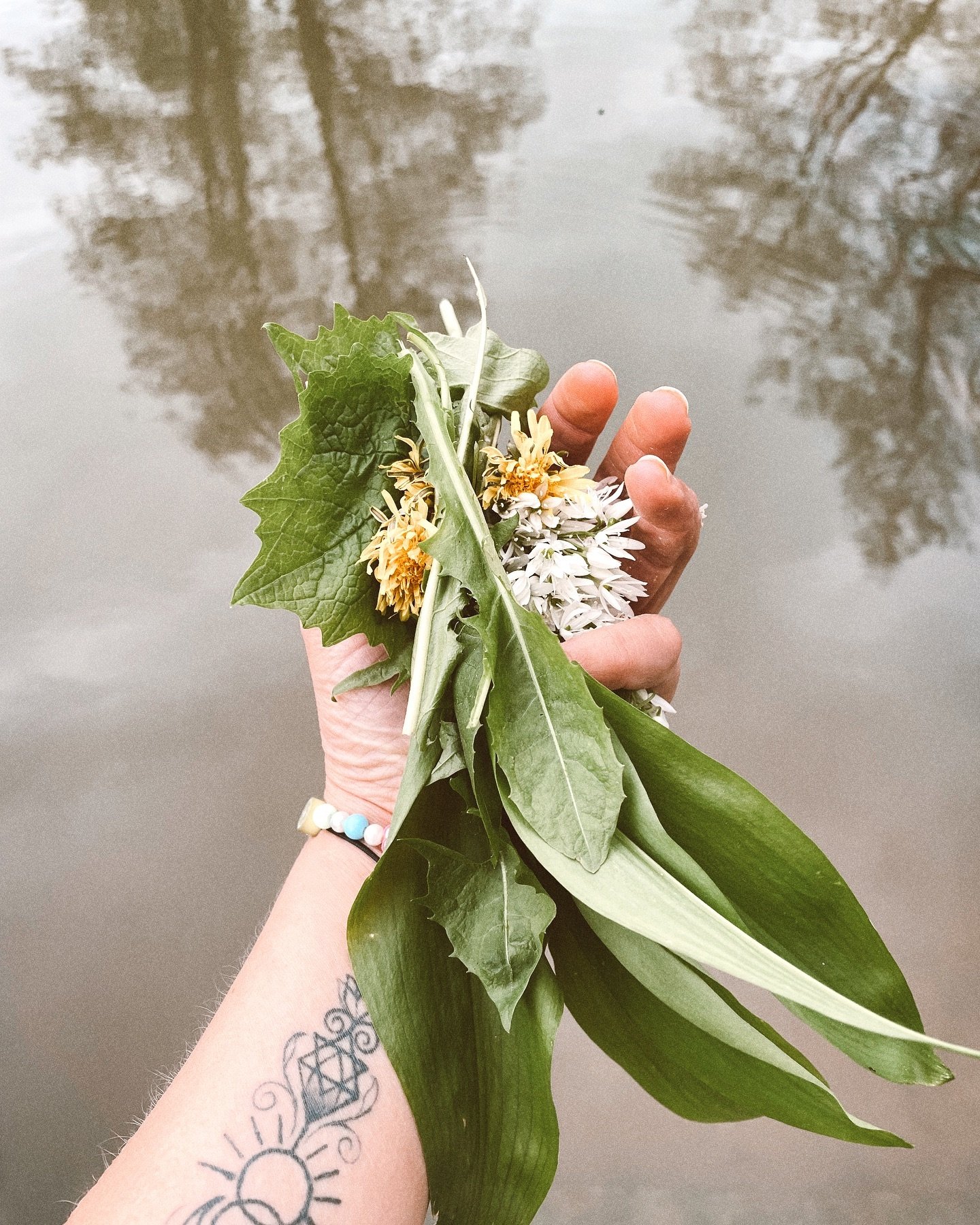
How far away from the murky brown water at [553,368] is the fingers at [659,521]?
162 millimetres

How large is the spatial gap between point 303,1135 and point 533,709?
215 mm

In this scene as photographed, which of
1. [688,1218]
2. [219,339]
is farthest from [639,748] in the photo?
[219,339]

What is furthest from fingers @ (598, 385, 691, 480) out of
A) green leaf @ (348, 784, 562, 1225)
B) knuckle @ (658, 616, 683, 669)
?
green leaf @ (348, 784, 562, 1225)

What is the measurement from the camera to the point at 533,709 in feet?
1.07

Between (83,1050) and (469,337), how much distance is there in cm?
46

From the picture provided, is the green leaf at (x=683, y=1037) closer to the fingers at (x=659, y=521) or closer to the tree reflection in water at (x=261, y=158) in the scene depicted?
the fingers at (x=659, y=521)

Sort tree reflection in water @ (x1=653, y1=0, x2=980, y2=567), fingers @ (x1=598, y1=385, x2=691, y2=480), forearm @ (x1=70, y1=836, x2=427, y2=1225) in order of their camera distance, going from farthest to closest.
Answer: tree reflection in water @ (x1=653, y1=0, x2=980, y2=567) < fingers @ (x1=598, y1=385, x2=691, y2=480) < forearm @ (x1=70, y1=836, x2=427, y2=1225)

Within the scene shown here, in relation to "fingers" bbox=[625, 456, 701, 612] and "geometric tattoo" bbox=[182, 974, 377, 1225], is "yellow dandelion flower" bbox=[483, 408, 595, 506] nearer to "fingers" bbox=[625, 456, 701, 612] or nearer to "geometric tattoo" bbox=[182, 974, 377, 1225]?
"fingers" bbox=[625, 456, 701, 612]

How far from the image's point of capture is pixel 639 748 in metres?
0.33

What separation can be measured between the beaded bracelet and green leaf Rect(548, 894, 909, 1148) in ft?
0.47

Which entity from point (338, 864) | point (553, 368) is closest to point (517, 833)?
point (338, 864)

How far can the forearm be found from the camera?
1.18 ft

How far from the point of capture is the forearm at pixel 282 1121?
0.36 metres

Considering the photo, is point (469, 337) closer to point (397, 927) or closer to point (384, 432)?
point (384, 432)
